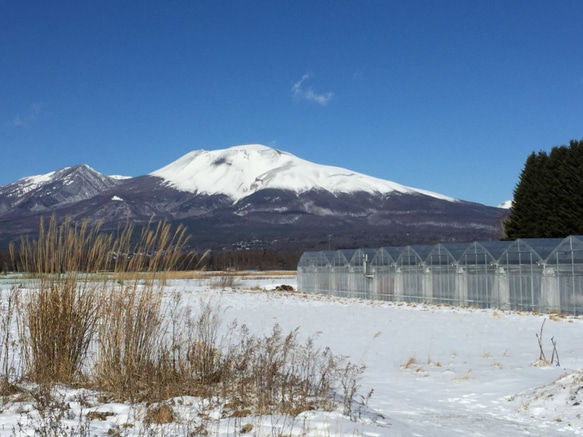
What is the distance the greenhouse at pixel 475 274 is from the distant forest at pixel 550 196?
13.9m

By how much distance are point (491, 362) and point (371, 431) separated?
5.59 meters

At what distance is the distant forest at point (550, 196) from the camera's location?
1481 inches

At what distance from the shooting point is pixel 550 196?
130 ft

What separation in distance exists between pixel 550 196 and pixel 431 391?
35.2 m

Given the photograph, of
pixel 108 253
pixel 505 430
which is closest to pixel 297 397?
pixel 505 430

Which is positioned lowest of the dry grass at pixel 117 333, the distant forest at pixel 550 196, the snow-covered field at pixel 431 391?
the snow-covered field at pixel 431 391

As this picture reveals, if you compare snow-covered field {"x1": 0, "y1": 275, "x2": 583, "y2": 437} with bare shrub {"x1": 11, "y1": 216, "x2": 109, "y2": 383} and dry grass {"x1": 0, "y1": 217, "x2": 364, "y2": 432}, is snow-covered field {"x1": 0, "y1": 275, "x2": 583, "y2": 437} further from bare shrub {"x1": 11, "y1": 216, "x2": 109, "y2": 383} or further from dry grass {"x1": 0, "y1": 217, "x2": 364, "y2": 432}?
bare shrub {"x1": 11, "y1": 216, "x2": 109, "y2": 383}

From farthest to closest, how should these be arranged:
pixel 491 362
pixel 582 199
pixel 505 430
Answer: pixel 582 199 < pixel 491 362 < pixel 505 430

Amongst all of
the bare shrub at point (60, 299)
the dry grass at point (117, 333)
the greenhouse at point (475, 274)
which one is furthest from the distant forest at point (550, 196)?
the bare shrub at point (60, 299)

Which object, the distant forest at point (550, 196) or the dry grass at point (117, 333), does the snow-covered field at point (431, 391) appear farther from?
the distant forest at point (550, 196)

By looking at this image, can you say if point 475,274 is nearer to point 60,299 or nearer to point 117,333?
point 117,333

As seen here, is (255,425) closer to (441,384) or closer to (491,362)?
(441,384)

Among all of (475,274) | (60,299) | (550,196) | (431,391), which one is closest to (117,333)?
(60,299)

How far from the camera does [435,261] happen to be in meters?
26.1
